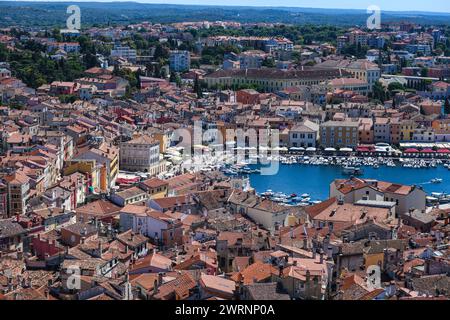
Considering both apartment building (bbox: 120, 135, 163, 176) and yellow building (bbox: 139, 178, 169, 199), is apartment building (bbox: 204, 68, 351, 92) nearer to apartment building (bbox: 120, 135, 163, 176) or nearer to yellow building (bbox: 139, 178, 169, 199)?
apartment building (bbox: 120, 135, 163, 176)

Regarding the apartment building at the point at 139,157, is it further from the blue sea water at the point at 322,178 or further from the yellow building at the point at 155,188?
the yellow building at the point at 155,188

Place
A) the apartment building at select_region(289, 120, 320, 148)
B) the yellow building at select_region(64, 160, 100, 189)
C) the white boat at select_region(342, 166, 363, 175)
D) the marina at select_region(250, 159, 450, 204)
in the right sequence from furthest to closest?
the apartment building at select_region(289, 120, 320, 148)
the white boat at select_region(342, 166, 363, 175)
the marina at select_region(250, 159, 450, 204)
the yellow building at select_region(64, 160, 100, 189)

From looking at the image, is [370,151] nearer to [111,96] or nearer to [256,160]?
[256,160]

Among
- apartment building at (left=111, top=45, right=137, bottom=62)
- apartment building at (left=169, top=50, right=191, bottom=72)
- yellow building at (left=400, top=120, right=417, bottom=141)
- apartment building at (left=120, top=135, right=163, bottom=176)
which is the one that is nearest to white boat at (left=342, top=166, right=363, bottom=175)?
yellow building at (left=400, top=120, right=417, bottom=141)

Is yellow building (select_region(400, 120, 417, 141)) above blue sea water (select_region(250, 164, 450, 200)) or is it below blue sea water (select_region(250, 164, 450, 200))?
above

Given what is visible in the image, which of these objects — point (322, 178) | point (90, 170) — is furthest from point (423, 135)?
point (90, 170)
